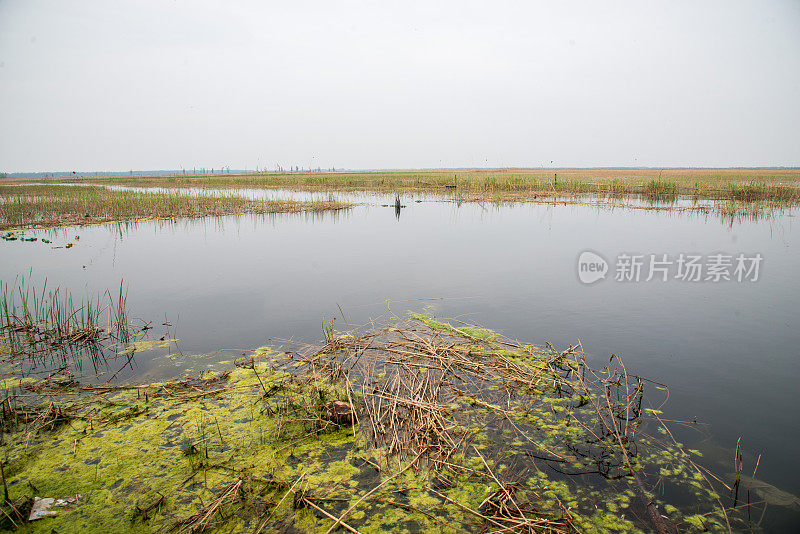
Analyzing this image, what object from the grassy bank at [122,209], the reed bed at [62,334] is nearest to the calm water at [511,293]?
the reed bed at [62,334]

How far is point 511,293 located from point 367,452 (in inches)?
186

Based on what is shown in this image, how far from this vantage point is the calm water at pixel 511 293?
4113 millimetres

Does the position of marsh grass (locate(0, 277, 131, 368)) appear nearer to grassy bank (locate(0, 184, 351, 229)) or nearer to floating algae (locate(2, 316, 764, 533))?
floating algae (locate(2, 316, 764, 533))

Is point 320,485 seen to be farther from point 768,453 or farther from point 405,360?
point 768,453

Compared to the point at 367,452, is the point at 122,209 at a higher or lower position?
higher

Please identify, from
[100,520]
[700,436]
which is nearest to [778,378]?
[700,436]

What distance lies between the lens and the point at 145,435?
10.8 ft

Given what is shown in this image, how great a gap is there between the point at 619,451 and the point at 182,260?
9.94 metres

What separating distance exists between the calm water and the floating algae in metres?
0.60

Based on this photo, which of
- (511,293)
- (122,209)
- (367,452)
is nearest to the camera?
(367,452)

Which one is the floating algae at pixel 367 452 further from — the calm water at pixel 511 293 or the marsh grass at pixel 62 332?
the marsh grass at pixel 62 332

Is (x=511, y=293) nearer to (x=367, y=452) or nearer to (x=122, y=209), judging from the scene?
(x=367, y=452)

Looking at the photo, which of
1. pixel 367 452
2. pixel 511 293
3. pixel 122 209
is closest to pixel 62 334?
pixel 367 452

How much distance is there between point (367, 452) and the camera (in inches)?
122
